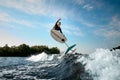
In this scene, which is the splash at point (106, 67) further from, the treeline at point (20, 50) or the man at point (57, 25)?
the treeline at point (20, 50)

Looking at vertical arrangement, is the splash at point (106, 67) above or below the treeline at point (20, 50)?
below

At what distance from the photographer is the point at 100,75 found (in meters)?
9.04

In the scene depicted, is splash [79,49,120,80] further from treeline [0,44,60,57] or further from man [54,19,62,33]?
treeline [0,44,60,57]

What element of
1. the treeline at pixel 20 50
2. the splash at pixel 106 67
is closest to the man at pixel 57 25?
the splash at pixel 106 67

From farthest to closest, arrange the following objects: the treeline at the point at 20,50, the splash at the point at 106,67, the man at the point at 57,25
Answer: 1. the treeline at the point at 20,50
2. the man at the point at 57,25
3. the splash at the point at 106,67

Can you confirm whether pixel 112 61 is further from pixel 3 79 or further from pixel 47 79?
pixel 3 79

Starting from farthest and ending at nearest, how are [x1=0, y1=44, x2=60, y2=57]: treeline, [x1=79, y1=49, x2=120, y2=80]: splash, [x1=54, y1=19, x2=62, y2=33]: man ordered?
[x1=0, y1=44, x2=60, y2=57]: treeline
[x1=54, y1=19, x2=62, y2=33]: man
[x1=79, y1=49, x2=120, y2=80]: splash

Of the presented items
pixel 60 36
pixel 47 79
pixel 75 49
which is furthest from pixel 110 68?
pixel 75 49

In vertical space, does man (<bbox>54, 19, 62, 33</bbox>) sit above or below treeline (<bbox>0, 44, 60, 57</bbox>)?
below

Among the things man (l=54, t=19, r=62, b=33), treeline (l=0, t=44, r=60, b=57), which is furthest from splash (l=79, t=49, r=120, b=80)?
treeline (l=0, t=44, r=60, b=57)

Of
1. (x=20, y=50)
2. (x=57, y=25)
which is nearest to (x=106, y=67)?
(x=57, y=25)

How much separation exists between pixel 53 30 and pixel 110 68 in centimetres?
1479

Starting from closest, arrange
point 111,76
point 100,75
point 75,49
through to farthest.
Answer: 1. point 111,76
2. point 100,75
3. point 75,49

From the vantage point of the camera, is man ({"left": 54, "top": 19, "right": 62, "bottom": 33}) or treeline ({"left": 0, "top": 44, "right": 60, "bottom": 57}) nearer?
man ({"left": 54, "top": 19, "right": 62, "bottom": 33})
